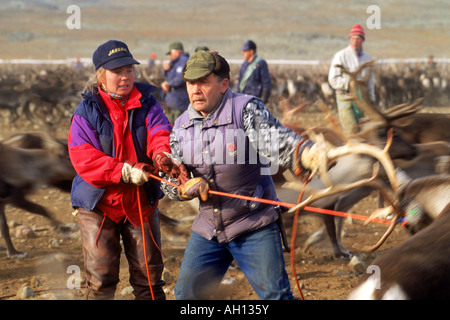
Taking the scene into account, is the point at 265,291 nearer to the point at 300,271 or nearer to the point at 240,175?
the point at 240,175

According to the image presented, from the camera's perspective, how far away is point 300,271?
18.0 ft

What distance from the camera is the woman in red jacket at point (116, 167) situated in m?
3.44

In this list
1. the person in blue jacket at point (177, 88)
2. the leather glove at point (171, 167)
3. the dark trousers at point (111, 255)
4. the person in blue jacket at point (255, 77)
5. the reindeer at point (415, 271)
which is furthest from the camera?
the person in blue jacket at point (255, 77)

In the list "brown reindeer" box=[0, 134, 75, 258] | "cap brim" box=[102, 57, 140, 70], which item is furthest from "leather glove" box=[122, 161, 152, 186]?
"brown reindeer" box=[0, 134, 75, 258]

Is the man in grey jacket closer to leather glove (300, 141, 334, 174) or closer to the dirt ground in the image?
leather glove (300, 141, 334, 174)

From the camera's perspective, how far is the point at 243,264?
10.6 ft

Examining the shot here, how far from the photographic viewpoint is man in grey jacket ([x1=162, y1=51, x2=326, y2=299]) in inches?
124

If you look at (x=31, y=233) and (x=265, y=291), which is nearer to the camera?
(x=265, y=291)

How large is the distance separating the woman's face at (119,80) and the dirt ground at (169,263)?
5.14ft

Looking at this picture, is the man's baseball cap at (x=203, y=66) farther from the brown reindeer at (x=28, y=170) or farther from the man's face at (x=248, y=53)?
the man's face at (x=248, y=53)

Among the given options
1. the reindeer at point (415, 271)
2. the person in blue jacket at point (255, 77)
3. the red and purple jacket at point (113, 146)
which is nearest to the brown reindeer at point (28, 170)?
the red and purple jacket at point (113, 146)

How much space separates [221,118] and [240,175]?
326mm

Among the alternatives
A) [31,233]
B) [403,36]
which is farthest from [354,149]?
[403,36]
